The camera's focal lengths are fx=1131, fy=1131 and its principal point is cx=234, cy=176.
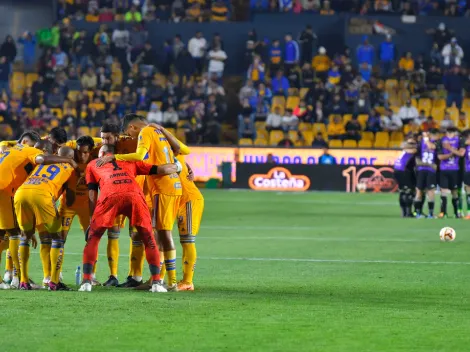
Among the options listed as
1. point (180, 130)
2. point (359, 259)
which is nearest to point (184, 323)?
point (359, 259)

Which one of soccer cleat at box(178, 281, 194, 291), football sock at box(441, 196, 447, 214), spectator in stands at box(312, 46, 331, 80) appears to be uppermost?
spectator in stands at box(312, 46, 331, 80)

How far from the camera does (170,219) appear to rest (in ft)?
40.3

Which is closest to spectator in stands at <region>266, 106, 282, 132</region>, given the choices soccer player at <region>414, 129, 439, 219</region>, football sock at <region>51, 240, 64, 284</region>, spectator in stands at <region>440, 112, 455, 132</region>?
spectator in stands at <region>440, 112, 455, 132</region>

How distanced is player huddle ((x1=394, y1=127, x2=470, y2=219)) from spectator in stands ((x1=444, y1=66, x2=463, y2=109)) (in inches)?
501

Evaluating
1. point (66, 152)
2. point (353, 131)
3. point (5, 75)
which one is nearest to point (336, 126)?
point (353, 131)

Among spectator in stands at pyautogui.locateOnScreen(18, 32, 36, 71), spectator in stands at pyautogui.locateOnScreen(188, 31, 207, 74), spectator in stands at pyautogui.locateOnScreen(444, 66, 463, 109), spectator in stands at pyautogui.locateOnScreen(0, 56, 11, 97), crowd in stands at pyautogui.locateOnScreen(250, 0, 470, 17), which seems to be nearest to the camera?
spectator in stands at pyautogui.locateOnScreen(444, 66, 463, 109)

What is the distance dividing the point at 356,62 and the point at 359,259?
2317cm

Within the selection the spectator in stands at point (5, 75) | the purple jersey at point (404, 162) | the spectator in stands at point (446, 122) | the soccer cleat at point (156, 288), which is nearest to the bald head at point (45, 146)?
the soccer cleat at point (156, 288)

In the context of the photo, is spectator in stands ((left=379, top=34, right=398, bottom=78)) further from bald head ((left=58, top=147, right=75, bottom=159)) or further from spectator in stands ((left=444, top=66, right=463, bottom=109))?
bald head ((left=58, top=147, right=75, bottom=159))

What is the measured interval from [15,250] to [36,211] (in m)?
0.66

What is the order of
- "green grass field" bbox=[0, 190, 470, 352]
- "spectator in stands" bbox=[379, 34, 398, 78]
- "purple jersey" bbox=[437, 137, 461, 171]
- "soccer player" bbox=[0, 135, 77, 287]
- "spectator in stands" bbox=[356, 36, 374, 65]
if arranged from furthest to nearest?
"spectator in stands" bbox=[379, 34, 398, 78] < "spectator in stands" bbox=[356, 36, 374, 65] < "purple jersey" bbox=[437, 137, 461, 171] < "soccer player" bbox=[0, 135, 77, 287] < "green grass field" bbox=[0, 190, 470, 352]

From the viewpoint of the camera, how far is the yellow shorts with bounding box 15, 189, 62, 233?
12258 mm

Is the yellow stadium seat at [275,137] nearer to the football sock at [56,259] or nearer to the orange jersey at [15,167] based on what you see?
the orange jersey at [15,167]

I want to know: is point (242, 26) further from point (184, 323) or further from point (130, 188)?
point (184, 323)
